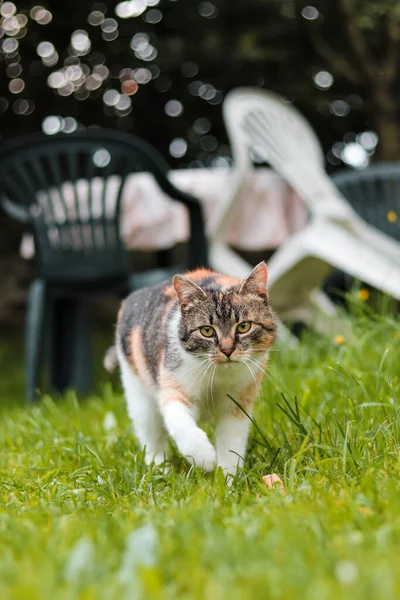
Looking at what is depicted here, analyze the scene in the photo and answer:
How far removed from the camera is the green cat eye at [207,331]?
87.7 inches

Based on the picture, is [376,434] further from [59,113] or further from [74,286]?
[59,113]

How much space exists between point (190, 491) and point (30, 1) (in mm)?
8709

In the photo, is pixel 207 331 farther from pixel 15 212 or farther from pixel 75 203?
pixel 15 212

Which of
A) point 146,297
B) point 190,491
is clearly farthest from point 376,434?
point 146,297

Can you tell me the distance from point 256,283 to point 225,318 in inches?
6.3

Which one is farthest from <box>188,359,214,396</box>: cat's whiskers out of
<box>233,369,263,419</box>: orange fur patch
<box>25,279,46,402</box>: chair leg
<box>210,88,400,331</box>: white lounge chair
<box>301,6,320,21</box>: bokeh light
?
<box>301,6,320,21</box>: bokeh light

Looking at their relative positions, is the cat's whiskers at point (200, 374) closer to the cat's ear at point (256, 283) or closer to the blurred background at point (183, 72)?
the cat's ear at point (256, 283)

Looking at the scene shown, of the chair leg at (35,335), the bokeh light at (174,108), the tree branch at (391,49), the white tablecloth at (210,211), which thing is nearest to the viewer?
the chair leg at (35,335)

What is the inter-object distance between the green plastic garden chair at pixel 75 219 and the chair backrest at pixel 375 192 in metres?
1.32

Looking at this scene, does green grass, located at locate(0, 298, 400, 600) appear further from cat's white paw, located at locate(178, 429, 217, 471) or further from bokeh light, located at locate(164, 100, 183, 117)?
bokeh light, located at locate(164, 100, 183, 117)

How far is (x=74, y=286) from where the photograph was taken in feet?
13.8

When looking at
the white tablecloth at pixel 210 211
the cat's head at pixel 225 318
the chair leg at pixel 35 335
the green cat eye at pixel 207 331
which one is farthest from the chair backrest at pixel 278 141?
the green cat eye at pixel 207 331

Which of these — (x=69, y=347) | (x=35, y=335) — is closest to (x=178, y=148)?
(x=69, y=347)

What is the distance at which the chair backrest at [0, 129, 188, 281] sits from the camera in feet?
13.5
